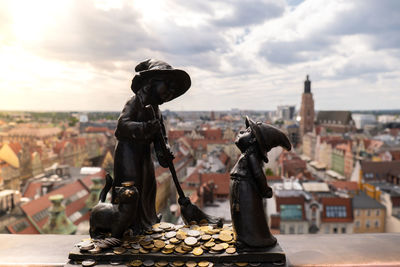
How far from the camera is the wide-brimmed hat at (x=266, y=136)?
2406 millimetres

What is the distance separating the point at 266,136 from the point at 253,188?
0.42 metres

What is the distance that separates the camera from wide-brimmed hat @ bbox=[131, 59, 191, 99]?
269 cm

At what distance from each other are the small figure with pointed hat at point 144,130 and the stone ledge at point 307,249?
79 centimetres

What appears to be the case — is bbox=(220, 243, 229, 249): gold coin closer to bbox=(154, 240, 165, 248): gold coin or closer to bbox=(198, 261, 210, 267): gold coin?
bbox=(198, 261, 210, 267): gold coin

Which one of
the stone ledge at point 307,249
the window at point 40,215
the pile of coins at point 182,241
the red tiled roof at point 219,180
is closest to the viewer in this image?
the pile of coins at point 182,241

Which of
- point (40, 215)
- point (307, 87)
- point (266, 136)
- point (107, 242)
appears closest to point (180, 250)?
point (107, 242)

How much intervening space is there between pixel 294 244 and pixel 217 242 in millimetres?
914

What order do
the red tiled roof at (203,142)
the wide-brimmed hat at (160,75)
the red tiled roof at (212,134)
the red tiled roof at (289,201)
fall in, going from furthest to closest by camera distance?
the red tiled roof at (212,134) → the red tiled roof at (203,142) → the red tiled roof at (289,201) → the wide-brimmed hat at (160,75)

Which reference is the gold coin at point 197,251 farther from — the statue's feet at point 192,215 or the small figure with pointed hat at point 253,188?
the statue's feet at point 192,215

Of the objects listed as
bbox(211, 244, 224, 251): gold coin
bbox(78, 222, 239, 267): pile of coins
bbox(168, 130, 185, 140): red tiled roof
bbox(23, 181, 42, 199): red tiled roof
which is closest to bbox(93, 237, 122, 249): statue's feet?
bbox(78, 222, 239, 267): pile of coins

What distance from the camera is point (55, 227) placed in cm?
1152

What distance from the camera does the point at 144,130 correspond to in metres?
2.57

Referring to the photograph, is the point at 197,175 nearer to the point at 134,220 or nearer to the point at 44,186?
the point at 44,186

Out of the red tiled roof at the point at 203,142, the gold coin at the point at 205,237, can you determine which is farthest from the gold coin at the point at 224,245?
the red tiled roof at the point at 203,142
